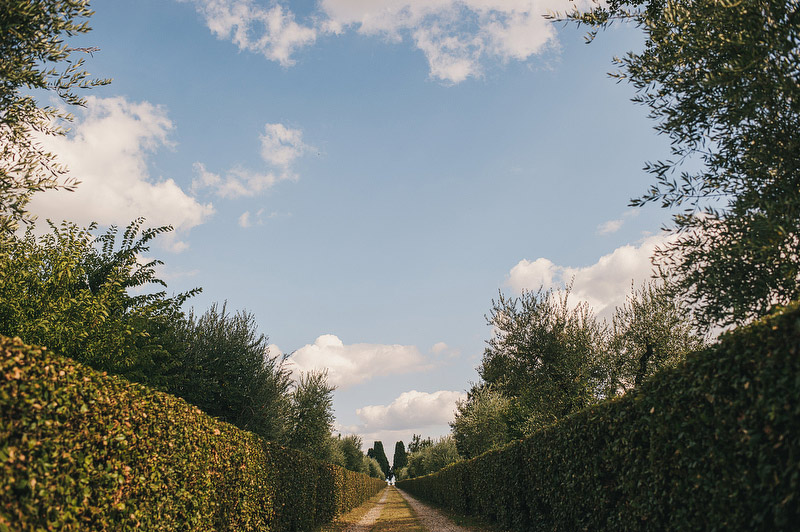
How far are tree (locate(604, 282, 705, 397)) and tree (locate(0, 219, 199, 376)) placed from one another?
14710 millimetres

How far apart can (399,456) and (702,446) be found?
423 feet

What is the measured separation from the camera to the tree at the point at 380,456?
125m

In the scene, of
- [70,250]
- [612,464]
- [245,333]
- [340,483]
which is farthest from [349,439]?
[612,464]

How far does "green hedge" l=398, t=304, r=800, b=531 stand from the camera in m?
3.78

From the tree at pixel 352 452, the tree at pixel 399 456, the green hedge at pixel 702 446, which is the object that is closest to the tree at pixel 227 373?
the green hedge at pixel 702 446

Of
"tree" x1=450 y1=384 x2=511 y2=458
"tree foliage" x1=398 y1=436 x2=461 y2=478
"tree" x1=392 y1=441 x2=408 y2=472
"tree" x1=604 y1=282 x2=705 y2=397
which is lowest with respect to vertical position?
"tree" x1=392 y1=441 x2=408 y2=472

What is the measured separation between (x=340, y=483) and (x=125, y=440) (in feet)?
63.4

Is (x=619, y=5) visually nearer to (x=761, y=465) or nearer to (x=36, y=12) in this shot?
(x=761, y=465)

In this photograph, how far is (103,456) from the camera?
16.0 feet

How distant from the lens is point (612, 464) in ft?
22.9

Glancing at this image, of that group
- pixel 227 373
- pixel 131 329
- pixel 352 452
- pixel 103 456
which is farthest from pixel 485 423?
pixel 352 452

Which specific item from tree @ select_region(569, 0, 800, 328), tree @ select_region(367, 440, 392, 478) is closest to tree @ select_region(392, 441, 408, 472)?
tree @ select_region(367, 440, 392, 478)

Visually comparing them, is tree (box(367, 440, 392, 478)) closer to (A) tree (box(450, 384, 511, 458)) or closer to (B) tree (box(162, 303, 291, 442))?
(A) tree (box(450, 384, 511, 458))

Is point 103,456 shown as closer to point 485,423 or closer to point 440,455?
point 485,423
